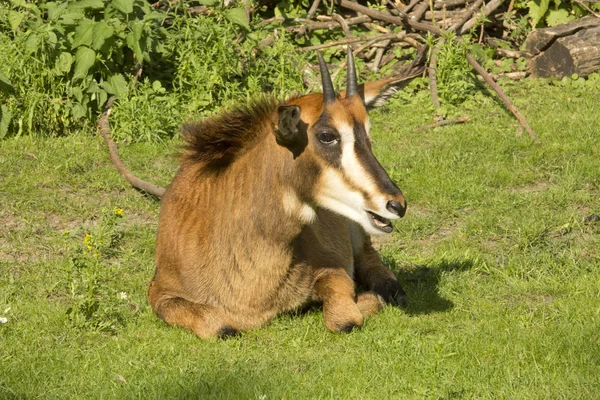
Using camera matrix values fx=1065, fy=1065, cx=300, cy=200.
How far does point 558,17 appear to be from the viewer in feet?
42.2

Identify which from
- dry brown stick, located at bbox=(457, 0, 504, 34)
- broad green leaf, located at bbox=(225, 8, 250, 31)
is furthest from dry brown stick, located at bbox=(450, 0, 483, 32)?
broad green leaf, located at bbox=(225, 8, 250, 31)

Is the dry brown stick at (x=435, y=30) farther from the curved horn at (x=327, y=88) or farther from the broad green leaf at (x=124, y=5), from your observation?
the curved horn at (x=327, y=88)

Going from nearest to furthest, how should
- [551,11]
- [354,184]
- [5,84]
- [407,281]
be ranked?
1. [354,184]
2. [407,281]
3. [5,84]
4. [551,11]

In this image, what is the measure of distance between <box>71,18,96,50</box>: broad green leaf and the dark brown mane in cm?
367

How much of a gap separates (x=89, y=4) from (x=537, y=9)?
17.9ft

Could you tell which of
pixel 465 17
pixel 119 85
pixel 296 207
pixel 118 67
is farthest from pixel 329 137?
pixel 465 17

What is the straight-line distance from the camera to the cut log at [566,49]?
1203cm

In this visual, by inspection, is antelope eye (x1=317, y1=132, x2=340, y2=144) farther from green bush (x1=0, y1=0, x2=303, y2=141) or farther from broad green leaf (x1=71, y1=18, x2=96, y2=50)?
broad green leaf (x1=71, y1=18, x2=96, y2=50)

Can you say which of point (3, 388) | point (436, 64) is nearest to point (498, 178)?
point (436, 64)

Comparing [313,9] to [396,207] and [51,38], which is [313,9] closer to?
[51,38]

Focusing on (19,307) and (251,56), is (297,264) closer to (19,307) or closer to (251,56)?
(19,307)

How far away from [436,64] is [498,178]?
94.6 inches

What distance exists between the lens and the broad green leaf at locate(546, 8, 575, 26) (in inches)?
505

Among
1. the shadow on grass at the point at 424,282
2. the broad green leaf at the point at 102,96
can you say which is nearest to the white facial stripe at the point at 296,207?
the shadow on grass at the point at 424,282
